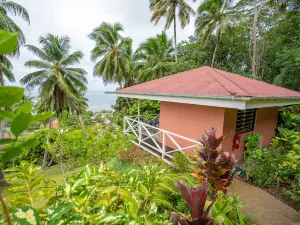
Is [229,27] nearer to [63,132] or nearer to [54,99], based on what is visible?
[54,99]

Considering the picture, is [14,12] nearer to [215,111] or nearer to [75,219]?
[215,111]

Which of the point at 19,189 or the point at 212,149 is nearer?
the point at 19,189

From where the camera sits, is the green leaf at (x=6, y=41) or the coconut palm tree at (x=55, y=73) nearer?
the green leaf at (x=6, y=41)

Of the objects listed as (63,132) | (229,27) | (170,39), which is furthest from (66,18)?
(170,39)

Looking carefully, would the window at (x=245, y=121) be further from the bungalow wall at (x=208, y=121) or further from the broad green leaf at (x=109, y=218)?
the broad green leaf at (x=109, y=218)

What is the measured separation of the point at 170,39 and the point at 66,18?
16940 millimetres

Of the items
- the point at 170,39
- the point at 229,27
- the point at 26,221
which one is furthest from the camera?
the point at 170,39

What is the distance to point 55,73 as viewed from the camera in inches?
627

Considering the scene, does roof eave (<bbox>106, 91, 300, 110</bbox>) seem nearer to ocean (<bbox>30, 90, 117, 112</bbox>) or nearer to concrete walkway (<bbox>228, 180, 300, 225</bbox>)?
concrete walkway (<bbox>228, 180, 300, 225</bbox>)

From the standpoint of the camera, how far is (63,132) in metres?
3.34

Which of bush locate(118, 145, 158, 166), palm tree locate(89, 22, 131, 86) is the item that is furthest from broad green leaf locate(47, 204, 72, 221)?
palm tree locate(89, 22, 131, 86)

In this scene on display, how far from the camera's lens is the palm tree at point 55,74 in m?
15.5

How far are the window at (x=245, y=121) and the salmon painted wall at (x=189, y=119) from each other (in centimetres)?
114

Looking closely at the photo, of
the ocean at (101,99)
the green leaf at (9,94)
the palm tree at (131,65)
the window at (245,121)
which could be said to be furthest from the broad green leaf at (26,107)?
the palm tree at (131,65)
